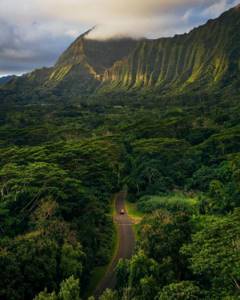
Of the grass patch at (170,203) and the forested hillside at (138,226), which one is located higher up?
the forested hillside at (138,226)

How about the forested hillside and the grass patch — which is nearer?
the forested hillside

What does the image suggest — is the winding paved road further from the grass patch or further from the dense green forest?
the grass patch

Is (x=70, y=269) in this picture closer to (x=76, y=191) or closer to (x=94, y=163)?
(x=76, y=191)

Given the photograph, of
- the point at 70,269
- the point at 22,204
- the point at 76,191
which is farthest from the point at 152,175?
the point at 70,269

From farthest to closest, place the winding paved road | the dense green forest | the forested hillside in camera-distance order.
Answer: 1. the winding paved road
2. the dense green forest
3. the forested hillside

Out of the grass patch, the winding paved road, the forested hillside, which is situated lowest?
the winding paved road

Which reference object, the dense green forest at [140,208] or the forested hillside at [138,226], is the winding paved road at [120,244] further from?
the dense green forest at [140,208]

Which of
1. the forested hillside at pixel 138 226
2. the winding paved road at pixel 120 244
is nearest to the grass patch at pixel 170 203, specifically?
the forested hillside at pixel 138 226

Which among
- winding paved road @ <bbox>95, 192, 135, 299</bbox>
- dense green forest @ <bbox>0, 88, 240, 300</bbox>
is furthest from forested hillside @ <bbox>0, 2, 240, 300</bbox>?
winding paved road @ <bbox>95, 192, 135, 299</bbox>
